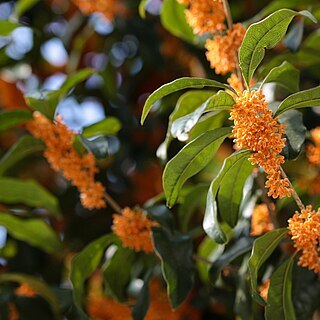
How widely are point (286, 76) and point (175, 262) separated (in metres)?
0.38

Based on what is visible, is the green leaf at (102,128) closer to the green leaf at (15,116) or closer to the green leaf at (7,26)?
the green leaf at (15,116)

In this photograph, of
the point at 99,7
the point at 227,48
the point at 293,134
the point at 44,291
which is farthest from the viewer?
the point at 99,7

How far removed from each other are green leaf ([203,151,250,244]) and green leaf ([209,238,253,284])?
Result: 14cm

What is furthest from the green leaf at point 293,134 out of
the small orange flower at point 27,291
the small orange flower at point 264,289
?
the small orange flower at point 27,291

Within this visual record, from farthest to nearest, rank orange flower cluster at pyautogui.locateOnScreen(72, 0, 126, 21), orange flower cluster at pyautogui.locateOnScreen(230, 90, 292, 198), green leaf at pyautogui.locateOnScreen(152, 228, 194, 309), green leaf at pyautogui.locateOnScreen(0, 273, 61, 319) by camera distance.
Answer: orange flower cluster at pyautogui.locateOnScreen(72, 0, 126, 21) < green leaf at pyautogui.locateOnScreen(0, 273, 61, 319) < green leaf at pyautogui.locateOnScreen(152, 228, 194, 309) < orange flower cluster at pyautogui.locateOnScreen(230, 90, 292, 198)

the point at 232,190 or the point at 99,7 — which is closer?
the point at 232,190

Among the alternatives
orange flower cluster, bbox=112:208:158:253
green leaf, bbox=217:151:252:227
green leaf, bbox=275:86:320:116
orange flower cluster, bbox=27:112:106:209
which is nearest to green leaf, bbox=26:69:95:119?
orange flower cluster, bbox=27:112:106:209

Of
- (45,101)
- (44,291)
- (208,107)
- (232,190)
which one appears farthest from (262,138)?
(44,291)

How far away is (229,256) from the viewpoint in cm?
127

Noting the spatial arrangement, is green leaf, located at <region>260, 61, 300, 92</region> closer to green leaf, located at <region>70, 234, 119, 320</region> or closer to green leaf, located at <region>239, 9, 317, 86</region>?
green leaf, located at <region>239, 9, 317, 86</region>

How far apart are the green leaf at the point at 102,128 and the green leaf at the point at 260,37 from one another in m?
0.42

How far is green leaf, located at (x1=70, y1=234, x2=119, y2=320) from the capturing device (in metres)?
1.36

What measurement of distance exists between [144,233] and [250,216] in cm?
20

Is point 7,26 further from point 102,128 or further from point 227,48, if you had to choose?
point 227,48
